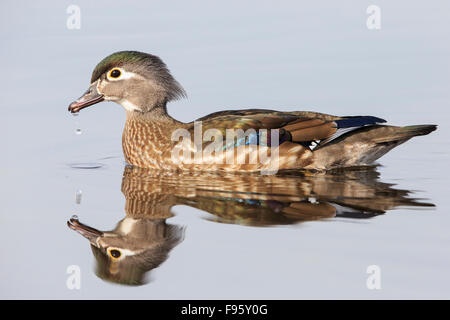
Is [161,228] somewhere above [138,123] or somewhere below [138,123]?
below

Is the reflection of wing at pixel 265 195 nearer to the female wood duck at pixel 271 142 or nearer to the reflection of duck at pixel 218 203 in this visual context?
the reflection of duck at pixel 218 203

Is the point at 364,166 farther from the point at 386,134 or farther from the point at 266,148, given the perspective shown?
the point at 266,148

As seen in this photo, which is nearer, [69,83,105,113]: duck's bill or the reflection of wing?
the reflection of wing

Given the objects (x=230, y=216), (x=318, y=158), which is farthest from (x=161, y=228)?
(x=318, y=158)

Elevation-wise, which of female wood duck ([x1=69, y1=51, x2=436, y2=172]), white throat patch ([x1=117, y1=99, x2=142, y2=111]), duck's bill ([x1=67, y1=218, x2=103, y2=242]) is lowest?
duck's bill ([x1=67, y1=218, x2=103, y2=242])

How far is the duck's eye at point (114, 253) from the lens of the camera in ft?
22.6

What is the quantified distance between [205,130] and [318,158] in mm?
1320

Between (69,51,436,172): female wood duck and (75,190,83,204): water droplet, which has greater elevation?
(69,51,436,172): female wood duck

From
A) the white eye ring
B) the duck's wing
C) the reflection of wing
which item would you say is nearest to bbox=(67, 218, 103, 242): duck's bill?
the reflection of wing

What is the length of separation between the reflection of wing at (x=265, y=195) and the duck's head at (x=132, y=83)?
→ 106 centimetres

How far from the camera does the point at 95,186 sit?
8875mm

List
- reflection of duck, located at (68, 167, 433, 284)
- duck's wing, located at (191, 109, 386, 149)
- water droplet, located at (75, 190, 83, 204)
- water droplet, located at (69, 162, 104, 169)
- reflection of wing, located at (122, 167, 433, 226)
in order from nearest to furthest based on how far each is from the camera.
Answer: reflection of duck, located at (68, 167, 433, 284), reflection of wing, located at (122, 167, 433, 226), water droplet, located at (75, 190, 83, 204), duck's wing, located at (191, 109, 386, 149), water droplet, located at (69, 162, 104, 169)

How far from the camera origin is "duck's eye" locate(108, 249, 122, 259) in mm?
6887

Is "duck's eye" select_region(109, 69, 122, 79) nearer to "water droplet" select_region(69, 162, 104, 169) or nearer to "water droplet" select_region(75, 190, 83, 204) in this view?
"water droplet" select_region(69, 162, 104, 169)
